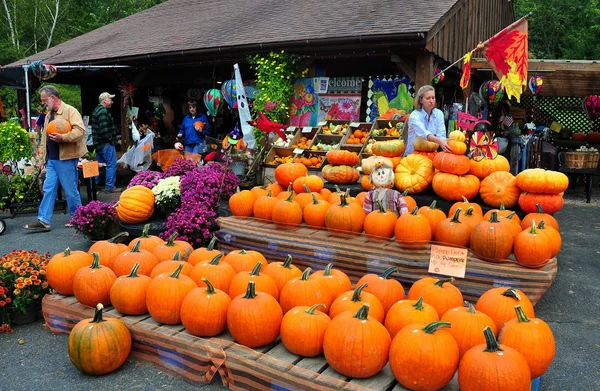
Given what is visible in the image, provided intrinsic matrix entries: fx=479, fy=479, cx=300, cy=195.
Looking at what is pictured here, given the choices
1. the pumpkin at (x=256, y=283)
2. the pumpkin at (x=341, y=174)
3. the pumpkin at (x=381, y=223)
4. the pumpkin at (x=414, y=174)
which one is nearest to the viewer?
the pumpkin at (x=256, y=283)

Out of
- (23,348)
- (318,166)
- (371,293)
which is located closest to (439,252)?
(371,293)

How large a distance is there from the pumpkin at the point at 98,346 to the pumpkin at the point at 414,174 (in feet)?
10.5

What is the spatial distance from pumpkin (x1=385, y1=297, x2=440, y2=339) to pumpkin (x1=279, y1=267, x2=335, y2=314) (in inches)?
16.6

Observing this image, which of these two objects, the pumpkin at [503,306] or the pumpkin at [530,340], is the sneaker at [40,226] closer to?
the pumpkin at [503,306]

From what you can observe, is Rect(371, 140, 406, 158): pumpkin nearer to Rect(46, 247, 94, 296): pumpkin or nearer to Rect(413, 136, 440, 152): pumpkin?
Rect(413, 136, 440, 152): pumpkin

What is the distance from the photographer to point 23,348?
3.28 meters

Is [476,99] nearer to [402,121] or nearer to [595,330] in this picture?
[402,121]

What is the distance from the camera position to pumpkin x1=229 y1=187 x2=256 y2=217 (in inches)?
201

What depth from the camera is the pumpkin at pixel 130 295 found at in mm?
3090

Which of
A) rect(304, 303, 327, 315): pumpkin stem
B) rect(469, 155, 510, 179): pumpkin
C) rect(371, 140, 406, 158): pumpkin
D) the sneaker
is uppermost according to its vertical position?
rect(371, 140, 406, 158): pumpkin

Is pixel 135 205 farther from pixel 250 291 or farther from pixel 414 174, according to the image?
pixel 250 291

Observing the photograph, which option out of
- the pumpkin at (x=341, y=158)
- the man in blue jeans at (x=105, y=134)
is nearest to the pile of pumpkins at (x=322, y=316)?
the pumpkin at (x=341, y=158)

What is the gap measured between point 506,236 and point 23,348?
3510 mm

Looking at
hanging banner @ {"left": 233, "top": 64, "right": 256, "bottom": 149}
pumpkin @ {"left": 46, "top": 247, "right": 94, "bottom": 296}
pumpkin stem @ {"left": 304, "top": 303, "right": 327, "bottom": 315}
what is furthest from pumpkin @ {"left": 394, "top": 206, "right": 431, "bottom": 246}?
hanging banner @ {"left": 233, "top": 64, "right": 256, "bottom": 149}
